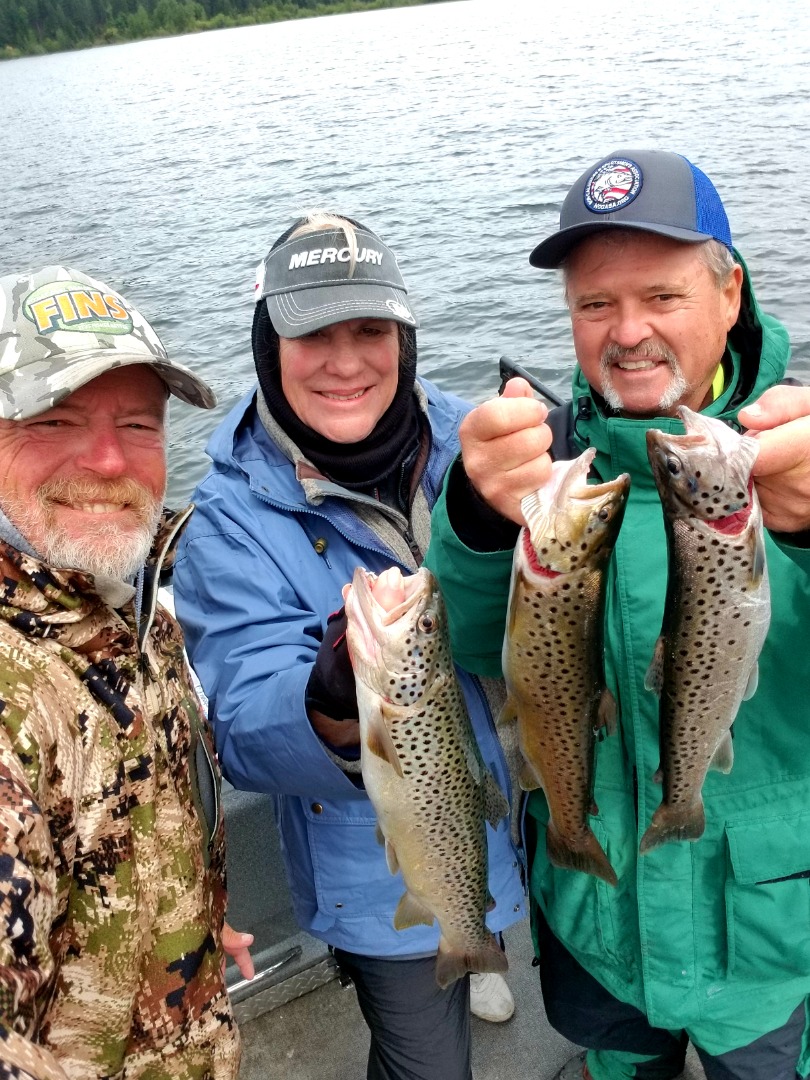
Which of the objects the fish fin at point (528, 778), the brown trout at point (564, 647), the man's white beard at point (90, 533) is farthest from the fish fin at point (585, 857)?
the man's white beard at point (90, 533)

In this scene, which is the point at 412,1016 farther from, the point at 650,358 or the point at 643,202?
the point at 643,202

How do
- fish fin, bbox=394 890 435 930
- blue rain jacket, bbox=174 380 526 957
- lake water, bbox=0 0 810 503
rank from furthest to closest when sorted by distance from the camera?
lake water, bbox=0 0 810 503
fish fin, bbox=394 890 435 930
blue rain jacket, bbox=174 380 526 957

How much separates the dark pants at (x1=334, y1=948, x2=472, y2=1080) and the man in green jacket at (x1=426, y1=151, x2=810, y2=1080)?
0.58 meters

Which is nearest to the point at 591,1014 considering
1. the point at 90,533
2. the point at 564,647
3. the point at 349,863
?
the point at 349,863

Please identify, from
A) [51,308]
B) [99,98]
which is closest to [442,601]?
[51,308]

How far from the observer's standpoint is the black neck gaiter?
10.0 ft

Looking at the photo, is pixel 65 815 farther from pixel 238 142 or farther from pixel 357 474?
pixel 238 142

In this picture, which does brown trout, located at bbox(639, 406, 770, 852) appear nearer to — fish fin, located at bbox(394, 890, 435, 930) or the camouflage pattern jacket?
fish fin, located at bbox(394, 890, 435, 930)

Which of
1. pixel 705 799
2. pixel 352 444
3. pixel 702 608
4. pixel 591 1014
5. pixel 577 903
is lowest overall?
pixel 591 1014

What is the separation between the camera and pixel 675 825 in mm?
2359

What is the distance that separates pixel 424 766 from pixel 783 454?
1335mm

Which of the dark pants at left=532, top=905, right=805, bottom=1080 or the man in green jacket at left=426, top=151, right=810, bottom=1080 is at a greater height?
the man in green jacket at left=426, top=151, right=810, bottom=1080

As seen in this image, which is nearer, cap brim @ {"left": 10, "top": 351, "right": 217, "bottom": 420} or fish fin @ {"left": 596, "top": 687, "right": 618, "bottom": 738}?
cap brim @ {"left": 10, "top": 351, "right": 217, "bottom": 420}

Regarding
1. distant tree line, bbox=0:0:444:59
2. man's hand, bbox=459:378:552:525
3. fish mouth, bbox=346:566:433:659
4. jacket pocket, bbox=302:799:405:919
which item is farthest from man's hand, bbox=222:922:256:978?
distant tree line, bbox=0:0:444:59
